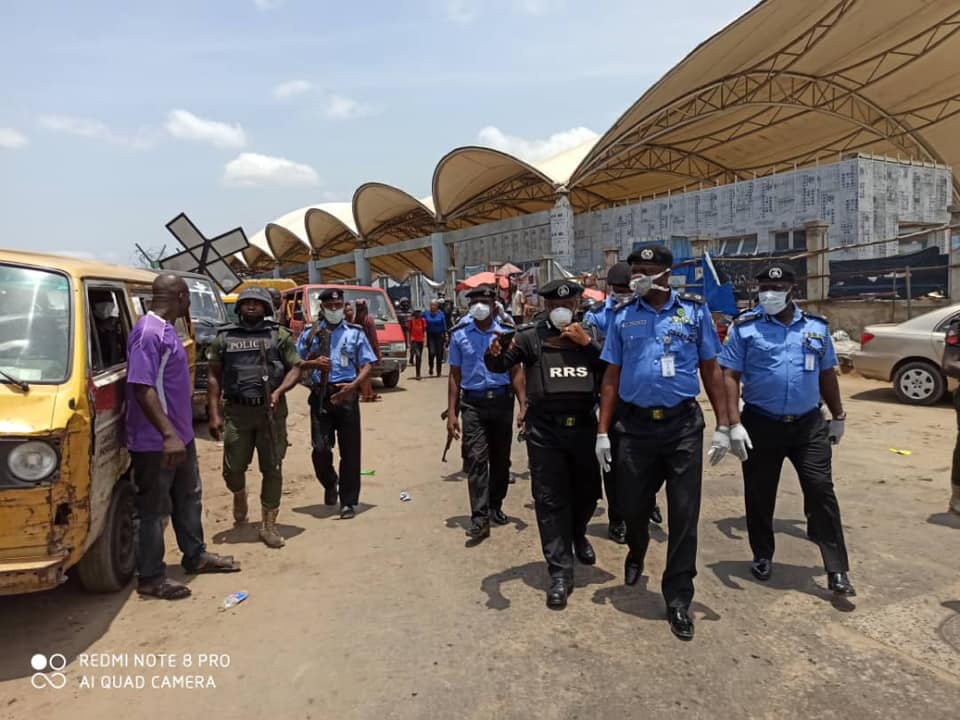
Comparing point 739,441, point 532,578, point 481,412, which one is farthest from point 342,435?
point 739,441

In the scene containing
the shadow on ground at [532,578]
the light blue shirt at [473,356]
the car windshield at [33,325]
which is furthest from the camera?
the light blue shirt at [473,356]

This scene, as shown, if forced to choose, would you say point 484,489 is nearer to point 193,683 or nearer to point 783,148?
point 193,683

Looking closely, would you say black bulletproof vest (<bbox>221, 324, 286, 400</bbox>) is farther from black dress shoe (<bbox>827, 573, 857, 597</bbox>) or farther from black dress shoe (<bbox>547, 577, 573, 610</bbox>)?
black dress shoe (<bbox>827, 573, 857, 597</bbox>)

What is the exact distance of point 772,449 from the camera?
3.67 m

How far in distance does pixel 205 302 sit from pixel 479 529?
235 inches

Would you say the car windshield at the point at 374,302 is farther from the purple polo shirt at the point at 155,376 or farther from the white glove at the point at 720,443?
the white glove at the point at 720,443

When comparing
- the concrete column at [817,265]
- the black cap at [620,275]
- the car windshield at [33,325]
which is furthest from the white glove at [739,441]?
the concrete column at [817,265]

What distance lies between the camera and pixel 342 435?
5.13m

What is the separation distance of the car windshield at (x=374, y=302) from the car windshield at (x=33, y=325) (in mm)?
9541

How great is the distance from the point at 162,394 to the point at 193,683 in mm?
1519

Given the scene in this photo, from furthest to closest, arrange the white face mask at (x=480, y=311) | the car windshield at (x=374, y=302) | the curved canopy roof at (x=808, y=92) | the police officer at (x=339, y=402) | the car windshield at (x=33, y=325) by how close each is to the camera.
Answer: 1. the curved canopy roof at (x=808, y=92)
2. the car windshield at (x=374, y=302)
3. the police officer at (x=339, y=402)
4. the white face mask at (x=480, y=311)
5. the car windshield at (x=33, y=325)

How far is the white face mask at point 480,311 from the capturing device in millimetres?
4777

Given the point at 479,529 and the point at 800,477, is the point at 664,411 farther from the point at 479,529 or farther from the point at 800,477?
the point at 479,529

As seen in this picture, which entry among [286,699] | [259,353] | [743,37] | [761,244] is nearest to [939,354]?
[259,353]
